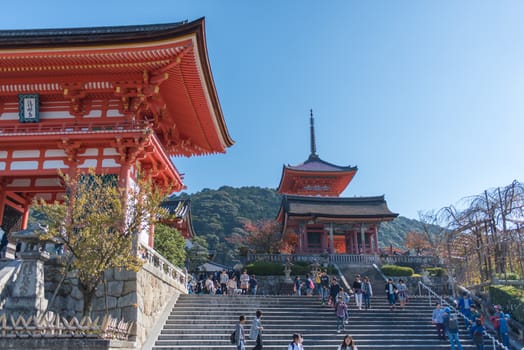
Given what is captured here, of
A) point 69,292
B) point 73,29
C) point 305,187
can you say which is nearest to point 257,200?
point 305,187

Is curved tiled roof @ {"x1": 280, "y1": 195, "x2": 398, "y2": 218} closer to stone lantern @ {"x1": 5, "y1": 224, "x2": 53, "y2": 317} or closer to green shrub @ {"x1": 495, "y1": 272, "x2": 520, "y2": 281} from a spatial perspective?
green shrub @ {"x1": 495, "y1": 272, "x2": 520, "y2": 281}

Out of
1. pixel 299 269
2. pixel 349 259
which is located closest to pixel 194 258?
pixel 299 269

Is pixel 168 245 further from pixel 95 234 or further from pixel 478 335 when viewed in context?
pixel 478 335

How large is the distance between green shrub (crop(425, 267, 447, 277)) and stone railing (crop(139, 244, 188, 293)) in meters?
19.9

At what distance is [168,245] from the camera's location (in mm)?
26438

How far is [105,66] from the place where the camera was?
16.0 meters

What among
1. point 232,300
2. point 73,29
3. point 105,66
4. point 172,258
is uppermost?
point 73,29

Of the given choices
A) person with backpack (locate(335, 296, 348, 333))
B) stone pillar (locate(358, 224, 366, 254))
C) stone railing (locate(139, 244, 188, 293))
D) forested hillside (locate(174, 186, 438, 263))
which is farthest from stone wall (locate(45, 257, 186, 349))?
forested hillside (locate(174, 186, 438, 263))

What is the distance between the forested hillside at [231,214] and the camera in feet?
255

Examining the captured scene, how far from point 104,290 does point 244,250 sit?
2423 cm

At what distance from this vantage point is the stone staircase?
13430mm

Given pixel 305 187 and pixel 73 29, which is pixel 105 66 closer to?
pixel 73 29

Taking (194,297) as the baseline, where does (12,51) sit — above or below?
above

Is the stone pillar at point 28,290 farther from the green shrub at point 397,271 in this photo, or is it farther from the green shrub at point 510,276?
the green shrub at point 397,271
